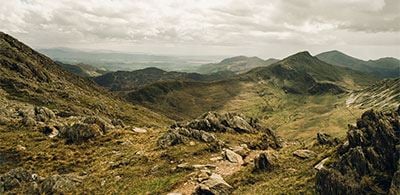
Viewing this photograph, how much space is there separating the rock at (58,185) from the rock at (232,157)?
20116 millimetres

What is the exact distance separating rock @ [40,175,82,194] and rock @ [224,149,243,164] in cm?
2012

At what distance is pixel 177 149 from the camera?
5884 cm

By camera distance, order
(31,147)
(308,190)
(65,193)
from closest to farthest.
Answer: (308,190), (65,193), (31,147)

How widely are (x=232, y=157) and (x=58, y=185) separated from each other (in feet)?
75.1

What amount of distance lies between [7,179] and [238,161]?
3081 cm

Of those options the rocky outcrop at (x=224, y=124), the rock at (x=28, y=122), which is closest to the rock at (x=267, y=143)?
the rocky outcrop at (x=224, y=124)

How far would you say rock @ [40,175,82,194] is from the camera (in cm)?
4745

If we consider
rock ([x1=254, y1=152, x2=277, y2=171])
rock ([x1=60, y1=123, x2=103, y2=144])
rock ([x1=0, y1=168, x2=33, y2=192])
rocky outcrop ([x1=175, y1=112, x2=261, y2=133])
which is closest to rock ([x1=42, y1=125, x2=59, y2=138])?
rock ([x1=60, y1=123, x2=103, y2=144])

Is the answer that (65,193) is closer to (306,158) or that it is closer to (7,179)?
(7,179)

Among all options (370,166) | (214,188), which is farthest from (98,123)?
(370,166)

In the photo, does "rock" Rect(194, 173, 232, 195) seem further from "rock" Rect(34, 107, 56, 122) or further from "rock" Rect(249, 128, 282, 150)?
"rock" Rect(34, 107, 56, 122)

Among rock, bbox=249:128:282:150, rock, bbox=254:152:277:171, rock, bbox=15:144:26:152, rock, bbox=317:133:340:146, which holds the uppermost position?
rock, bbox=317:133:340:146

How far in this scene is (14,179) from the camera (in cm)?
5138

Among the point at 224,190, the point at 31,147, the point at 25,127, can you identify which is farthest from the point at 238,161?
the point at 25,127
